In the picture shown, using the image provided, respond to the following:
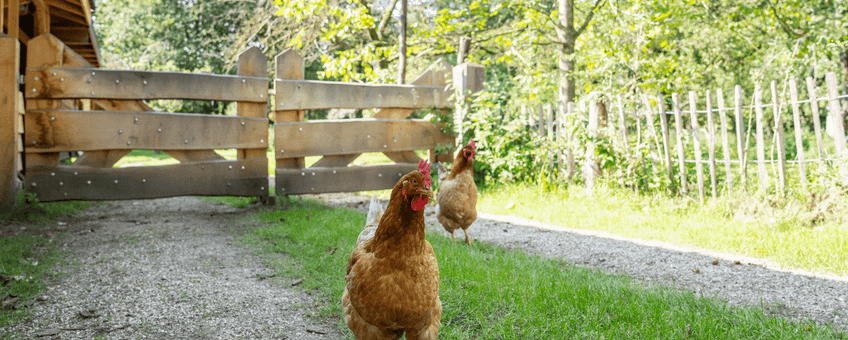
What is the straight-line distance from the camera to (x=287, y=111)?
24.0 feet

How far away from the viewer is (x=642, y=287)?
12.1 feet

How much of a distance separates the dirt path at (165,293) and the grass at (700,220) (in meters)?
3.87

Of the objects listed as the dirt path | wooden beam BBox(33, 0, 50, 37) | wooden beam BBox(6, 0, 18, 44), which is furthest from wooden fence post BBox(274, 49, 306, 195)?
wooden beam BBox(33, 0, 50, 37)

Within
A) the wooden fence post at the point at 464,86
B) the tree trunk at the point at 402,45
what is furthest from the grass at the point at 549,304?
the tree trunk at the point at 402,45

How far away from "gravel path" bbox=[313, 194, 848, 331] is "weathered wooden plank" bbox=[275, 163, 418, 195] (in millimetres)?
1841

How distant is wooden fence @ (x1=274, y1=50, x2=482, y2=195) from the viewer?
7.27 metres

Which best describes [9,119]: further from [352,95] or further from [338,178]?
[352,95]

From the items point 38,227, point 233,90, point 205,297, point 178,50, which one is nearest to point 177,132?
point 233,90

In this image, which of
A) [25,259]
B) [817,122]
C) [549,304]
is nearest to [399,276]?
[549,304]

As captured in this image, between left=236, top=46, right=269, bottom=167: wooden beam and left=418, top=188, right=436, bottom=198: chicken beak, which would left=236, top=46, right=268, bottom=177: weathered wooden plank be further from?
left=418, top=188, right=436, bottom=198: chicken beak

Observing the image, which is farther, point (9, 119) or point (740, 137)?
point (740, 137)

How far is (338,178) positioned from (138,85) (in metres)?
2.96

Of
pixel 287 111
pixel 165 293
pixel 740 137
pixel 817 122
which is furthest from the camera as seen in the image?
pixel 287 111

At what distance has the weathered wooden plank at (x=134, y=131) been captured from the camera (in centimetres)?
607
